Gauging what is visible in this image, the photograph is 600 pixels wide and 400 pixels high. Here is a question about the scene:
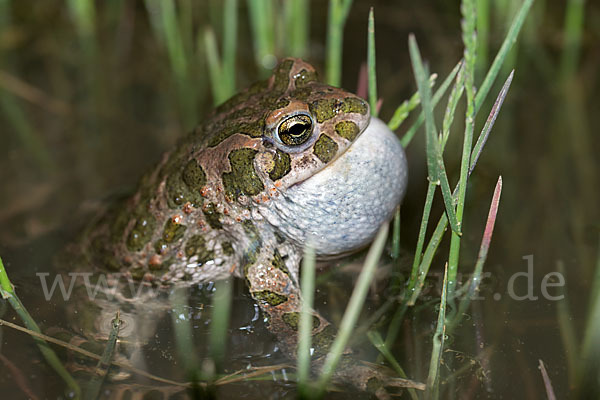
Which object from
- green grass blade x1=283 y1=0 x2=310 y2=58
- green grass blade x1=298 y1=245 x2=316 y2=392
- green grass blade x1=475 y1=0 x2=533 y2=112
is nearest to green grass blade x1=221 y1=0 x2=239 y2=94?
green grass blade x1=283 y1=0 x2=310 y2=58

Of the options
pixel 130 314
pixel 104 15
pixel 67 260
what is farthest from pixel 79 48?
pixel 130 314

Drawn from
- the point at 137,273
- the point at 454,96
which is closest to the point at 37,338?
the point at 137,273

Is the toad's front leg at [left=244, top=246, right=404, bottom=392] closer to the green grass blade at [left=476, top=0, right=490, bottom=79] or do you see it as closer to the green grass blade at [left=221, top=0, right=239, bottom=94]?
the green grass blade at [left=221, top=0, right=239, bottom=94]

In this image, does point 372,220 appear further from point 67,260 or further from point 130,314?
point 67,260

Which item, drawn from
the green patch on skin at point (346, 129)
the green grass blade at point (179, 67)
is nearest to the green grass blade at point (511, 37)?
the green patch on skin at point (346, 129)

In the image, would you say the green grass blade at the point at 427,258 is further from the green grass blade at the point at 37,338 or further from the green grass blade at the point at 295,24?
the green grass blade at the point at 295,24
